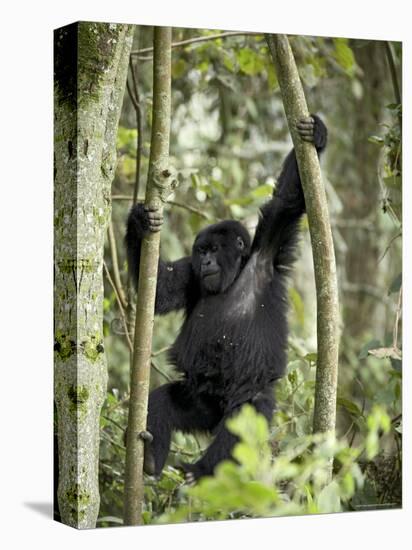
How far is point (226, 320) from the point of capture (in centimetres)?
498

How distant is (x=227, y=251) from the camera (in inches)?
198

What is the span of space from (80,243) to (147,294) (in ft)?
1.53

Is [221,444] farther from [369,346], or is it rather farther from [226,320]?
[369,346]

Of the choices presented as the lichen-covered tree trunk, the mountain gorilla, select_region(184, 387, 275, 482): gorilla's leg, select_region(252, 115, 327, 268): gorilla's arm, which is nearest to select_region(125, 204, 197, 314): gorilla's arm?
the mountain gorilla

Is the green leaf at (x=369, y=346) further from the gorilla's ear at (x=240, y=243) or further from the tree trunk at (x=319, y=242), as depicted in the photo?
the gorilla's ear at (x=240, y=243)

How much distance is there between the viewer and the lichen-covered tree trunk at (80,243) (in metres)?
4.21

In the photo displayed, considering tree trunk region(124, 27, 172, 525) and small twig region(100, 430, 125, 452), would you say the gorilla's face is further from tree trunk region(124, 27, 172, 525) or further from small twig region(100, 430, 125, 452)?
small twig region(100, 430, 125, 452)

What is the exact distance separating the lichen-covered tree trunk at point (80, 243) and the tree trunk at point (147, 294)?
20 centimetres

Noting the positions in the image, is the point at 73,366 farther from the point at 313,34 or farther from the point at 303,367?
the point at 313,34

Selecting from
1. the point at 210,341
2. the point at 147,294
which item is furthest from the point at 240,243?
the point at 147,294

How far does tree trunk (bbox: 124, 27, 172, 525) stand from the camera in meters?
4.41

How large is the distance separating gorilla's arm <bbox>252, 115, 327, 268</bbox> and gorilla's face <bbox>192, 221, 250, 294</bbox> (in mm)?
104

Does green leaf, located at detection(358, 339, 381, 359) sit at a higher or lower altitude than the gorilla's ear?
lower

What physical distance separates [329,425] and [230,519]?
72 cm
